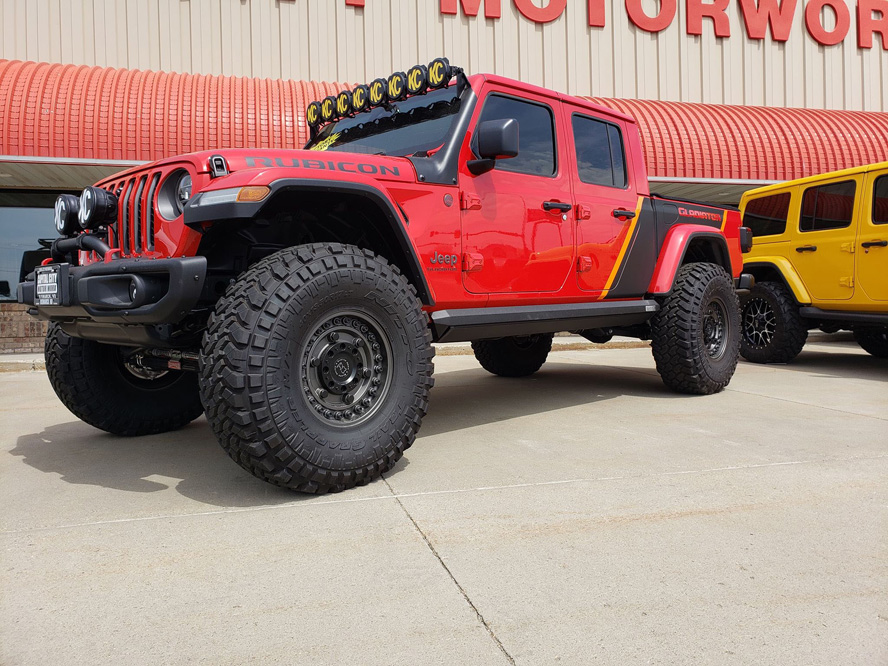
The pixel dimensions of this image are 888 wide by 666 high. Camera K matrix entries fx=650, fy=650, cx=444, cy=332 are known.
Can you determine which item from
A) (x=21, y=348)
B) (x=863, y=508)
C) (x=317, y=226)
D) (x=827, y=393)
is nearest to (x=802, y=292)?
(x=827, y=393)


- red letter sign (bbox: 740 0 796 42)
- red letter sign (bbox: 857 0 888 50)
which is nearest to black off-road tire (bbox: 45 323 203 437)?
red letter sign (bbox: 740 0 796 42)

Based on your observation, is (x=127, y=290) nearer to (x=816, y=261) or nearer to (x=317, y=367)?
(x=317, y=367)

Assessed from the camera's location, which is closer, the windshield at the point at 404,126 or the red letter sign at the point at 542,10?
the windshield at the point at 404,126

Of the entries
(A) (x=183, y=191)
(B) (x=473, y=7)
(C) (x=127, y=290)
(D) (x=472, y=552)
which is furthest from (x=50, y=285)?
(B) (x=473, y=7)

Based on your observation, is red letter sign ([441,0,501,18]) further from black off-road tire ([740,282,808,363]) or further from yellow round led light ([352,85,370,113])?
yellow round led light ([352,85,370,113])

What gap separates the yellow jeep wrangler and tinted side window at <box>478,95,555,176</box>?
3.98 metres

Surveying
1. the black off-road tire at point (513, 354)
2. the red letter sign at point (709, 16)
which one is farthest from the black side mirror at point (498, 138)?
the red letter sign at point (709, 16)

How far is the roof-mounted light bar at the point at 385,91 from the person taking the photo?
3416mm

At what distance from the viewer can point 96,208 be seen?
2.95 meters

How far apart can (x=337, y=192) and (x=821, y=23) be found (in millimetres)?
14148

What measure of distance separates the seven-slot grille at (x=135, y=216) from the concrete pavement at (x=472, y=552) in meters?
1.06

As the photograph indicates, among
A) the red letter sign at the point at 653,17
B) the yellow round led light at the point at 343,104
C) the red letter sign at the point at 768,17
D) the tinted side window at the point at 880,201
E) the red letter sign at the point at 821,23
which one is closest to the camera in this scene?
the yellow round led light at the point at 343,104

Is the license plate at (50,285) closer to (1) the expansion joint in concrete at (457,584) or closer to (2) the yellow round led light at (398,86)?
(1) the expansion joint in concrete at (457,584)

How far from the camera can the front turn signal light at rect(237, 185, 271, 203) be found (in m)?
2.49
